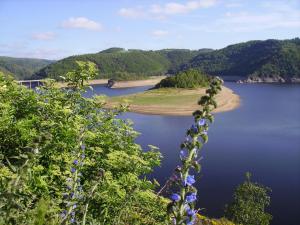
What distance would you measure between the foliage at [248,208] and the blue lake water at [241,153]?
3.78 meters

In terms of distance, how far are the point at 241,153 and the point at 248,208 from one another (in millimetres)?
24613

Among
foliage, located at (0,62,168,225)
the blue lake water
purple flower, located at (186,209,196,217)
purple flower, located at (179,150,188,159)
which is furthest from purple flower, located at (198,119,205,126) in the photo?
the blue lake water

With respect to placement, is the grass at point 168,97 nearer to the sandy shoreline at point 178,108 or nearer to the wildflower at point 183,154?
the sandy shoreline at point 178,108

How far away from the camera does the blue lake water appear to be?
36.1 metres

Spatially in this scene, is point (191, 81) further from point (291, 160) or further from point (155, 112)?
point (291, 160)

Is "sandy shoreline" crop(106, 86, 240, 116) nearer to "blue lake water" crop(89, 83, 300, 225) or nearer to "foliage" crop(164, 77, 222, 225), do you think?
"blue lake water" crop(89, 83, 300, 225)

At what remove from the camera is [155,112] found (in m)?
99.0

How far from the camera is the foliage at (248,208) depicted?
27.7 meters

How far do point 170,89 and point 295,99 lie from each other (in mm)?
37459

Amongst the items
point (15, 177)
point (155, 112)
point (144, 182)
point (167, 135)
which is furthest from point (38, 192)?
point (155, 112)

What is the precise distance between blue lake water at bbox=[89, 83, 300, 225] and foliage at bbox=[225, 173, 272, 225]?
3.78m

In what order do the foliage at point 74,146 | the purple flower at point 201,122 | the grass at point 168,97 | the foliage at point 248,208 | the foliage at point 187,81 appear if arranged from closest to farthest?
the purple flower at point 201,122
the foliage at point 74,146
the foliage at point 248,208
the grass at point 168,97
the foliage at point 187,81

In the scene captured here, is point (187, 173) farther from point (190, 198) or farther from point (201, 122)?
point (201, 122)

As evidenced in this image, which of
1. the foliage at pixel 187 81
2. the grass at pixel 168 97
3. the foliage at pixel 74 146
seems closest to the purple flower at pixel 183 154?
the foliage at pixel 74 146
